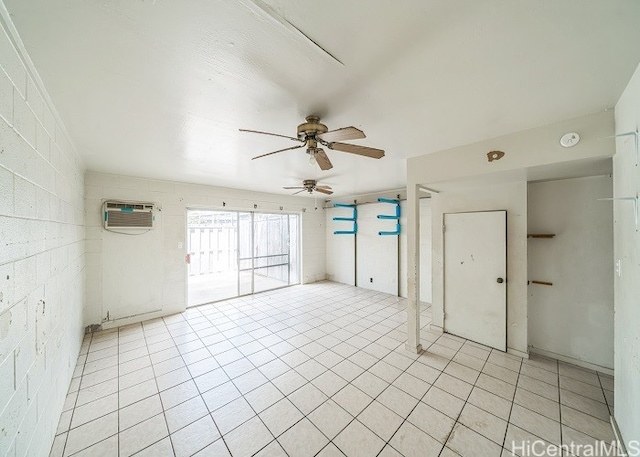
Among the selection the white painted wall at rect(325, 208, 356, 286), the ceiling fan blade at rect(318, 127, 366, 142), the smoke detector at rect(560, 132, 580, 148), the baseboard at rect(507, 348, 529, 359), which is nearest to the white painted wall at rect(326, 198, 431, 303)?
the white painted wall at rect(325, 208, 356, 286)

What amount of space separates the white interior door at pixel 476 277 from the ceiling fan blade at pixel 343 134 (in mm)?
2334

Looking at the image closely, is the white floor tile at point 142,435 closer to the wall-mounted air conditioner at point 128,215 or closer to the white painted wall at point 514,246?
the wall-mounted air conditioner at point 128,215

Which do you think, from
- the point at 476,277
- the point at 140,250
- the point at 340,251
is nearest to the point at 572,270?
the point at 476,277

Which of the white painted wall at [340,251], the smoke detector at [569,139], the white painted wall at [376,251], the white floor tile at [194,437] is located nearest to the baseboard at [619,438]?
the smoke detector at [569,139]

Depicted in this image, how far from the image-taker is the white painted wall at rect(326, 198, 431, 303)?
470cm

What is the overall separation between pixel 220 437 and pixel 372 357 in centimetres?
171

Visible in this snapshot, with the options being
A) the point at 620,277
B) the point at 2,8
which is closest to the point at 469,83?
the point at 620,277

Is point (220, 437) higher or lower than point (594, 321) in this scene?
lower

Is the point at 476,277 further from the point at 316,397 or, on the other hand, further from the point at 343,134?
the point at 343,134

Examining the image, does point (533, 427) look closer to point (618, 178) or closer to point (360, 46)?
point (618, 178)

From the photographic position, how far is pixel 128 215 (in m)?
3.71

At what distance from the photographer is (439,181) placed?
8.86 ft

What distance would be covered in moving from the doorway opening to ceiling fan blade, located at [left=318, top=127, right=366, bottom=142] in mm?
4014

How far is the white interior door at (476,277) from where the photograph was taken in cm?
286
